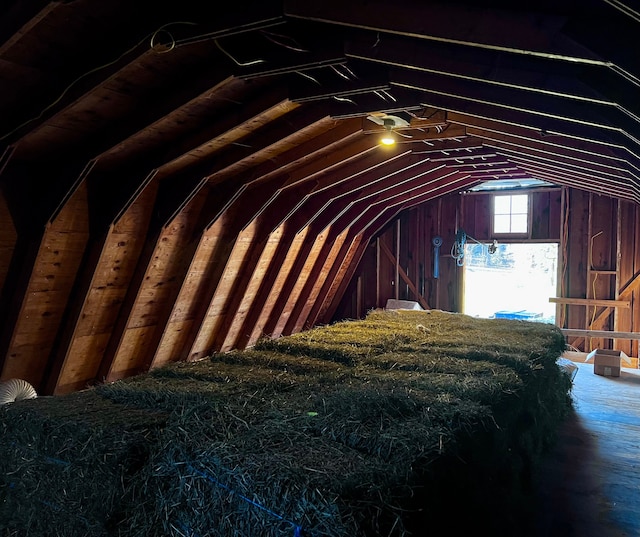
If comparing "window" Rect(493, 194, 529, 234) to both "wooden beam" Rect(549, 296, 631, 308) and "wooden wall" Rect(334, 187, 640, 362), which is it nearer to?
"wooden wall" Rect(334, 187, 640, 362)

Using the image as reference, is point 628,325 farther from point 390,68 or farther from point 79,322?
point 79,322

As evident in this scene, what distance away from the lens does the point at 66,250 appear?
11.9 ft

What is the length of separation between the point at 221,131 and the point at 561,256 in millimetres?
6559

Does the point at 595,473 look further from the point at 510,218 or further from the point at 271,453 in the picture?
the point at 510,218

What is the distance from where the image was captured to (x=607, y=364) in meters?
6.61

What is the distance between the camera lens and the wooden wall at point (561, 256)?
7.71m

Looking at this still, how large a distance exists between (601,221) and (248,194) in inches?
231

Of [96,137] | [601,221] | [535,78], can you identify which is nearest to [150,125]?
[96,137]

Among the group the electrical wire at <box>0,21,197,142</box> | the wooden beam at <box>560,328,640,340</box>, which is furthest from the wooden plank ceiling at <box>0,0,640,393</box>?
the wooden beam at <box>560,328,640,340</box>

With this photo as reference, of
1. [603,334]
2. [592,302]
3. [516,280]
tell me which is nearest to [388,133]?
[603,334]

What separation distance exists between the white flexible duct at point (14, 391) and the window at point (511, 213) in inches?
291

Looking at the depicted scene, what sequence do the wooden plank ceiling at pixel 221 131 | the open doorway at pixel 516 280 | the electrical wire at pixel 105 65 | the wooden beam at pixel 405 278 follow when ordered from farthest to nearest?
the open doorway at pixel 516 280
the wooden beam at pixel 405 278
the electrical wire at pixel 105 65
the wooden plank ceiling at pixel 221 131

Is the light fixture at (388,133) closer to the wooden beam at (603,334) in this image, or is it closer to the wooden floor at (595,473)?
the wooden floor at (595,473)

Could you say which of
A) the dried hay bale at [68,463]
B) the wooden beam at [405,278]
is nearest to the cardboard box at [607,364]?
the wooden beam at [405,278]
